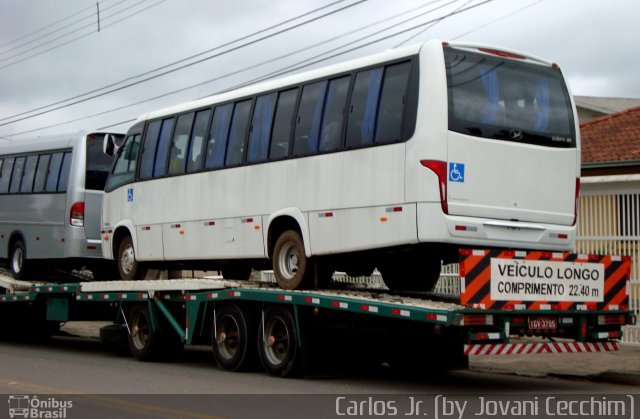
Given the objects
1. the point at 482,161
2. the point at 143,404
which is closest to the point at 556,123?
the point at 482,161

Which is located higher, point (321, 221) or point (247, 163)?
point (247, 163)

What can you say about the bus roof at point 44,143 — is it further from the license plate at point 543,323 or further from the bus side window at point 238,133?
the license plate at point 543,323

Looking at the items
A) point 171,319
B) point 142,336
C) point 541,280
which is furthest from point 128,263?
point 541,280

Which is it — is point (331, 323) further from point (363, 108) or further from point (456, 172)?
point (363, 108)

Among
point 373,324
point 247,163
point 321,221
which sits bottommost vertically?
point 373,324

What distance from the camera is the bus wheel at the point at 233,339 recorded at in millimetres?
13672

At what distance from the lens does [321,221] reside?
1302 cm

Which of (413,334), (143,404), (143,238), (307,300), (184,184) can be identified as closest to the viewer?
(143,404)

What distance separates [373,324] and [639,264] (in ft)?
19.5

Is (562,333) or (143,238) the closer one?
(562,333)

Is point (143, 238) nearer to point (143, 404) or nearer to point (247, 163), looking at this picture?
point (247, 163)

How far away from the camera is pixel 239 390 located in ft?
38.4

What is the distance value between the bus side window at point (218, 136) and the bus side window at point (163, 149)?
130 centimetres

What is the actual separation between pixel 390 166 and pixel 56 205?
9388mm
